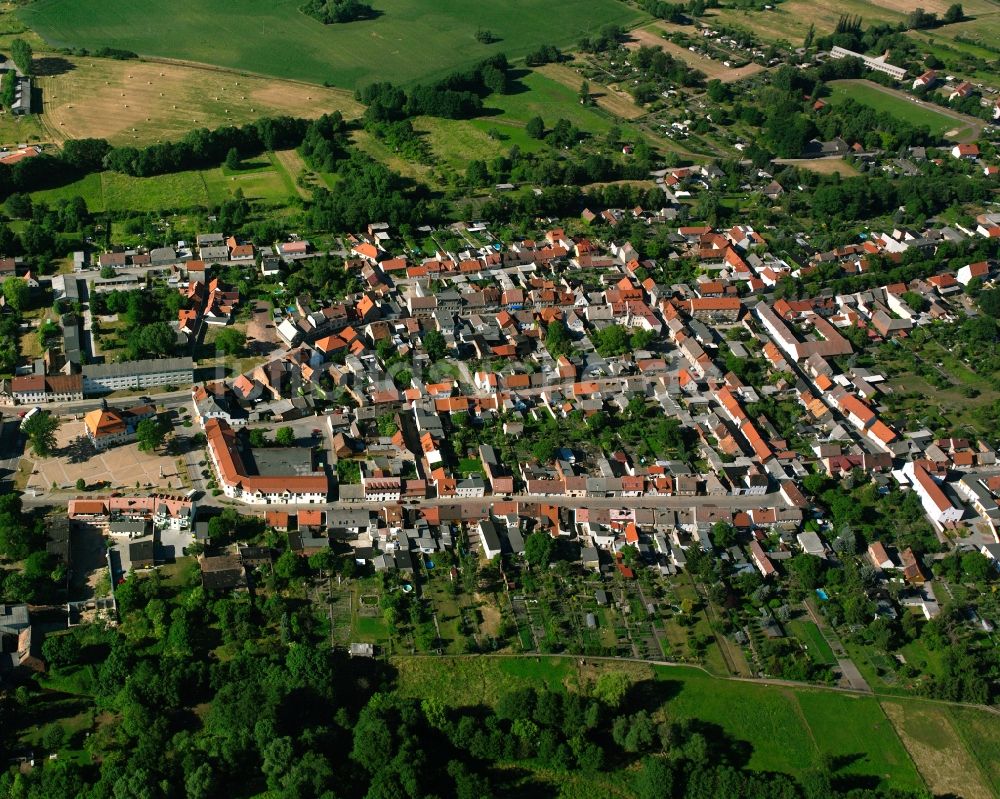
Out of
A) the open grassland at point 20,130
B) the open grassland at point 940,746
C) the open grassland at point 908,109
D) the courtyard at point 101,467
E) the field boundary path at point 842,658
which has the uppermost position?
the open grassland at point 908,109

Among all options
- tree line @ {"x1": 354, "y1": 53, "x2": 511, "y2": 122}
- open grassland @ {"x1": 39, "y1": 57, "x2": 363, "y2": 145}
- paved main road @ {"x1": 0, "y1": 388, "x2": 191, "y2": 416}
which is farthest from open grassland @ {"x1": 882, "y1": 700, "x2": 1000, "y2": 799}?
open grassland @ {"x1": 39, "y1": 57, "x2": 363, "y2": 145}

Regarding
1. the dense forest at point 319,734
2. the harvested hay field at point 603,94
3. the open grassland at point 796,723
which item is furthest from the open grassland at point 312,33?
the open grassland at point 796,723

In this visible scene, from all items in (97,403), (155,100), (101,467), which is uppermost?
(155,100)

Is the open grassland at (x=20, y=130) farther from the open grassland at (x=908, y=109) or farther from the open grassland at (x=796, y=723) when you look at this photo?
the open grassland at (x=908, y=109)

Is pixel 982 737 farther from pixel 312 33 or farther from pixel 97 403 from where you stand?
pixel 312 33

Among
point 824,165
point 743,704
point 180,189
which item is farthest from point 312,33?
point 743,704

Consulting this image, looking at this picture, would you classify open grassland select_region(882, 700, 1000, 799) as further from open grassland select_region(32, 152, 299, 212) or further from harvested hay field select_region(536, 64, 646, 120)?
harvested hay field select_region(536, 64, 646, 120)
